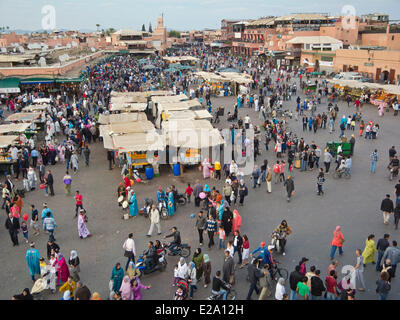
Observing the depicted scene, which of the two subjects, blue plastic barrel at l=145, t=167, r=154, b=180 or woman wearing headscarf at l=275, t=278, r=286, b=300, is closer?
woman wearing headscarf at l=275, t=278, r=286, b=300

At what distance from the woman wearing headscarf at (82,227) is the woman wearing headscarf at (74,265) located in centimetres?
146

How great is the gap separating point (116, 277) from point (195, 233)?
11.3 ft

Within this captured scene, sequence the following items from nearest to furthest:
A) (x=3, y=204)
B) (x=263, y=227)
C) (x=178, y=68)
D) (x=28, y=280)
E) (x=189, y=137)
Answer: (x=28, y=280)
(x=263, y=227)
(x=3, y=204)
(x=189, y=137)
(x=178, y=68)

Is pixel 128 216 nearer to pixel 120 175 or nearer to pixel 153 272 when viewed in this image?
pixel 153 272

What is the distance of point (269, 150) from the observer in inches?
699

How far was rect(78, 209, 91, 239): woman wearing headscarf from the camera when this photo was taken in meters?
9.75

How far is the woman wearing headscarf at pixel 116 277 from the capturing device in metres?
7.42

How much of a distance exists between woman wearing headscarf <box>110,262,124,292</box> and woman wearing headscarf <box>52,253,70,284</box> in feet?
4.45

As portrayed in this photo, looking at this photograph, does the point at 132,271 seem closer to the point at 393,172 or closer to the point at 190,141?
the point at 190,141

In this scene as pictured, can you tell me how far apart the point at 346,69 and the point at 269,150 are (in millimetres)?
27860

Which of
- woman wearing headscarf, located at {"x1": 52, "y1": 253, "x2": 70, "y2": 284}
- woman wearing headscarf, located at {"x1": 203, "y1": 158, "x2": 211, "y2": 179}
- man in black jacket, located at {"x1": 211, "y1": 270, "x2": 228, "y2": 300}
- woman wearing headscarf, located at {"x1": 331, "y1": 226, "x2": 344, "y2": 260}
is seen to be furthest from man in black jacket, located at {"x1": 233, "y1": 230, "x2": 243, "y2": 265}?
woman wearing headscarf, located at {"x1": 203, "y1": 158, "x2": 211, "y2": 179}

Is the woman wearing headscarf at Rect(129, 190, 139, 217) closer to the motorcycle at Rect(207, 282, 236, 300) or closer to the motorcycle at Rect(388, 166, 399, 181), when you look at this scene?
the motorcycle at Rect(207, 282, 236, 300)

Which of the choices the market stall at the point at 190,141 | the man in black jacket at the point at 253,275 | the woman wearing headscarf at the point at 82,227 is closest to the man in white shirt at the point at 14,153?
the market stall at the point at 190,141
